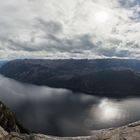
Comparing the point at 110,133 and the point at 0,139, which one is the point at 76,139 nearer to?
the point at 110,133

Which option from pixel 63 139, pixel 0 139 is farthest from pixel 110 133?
pixel 0 139

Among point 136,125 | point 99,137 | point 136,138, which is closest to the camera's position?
point 136,138

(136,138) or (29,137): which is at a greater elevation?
(136,138)

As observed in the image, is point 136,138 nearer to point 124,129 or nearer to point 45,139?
point 124,129

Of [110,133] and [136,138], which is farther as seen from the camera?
[110,133]

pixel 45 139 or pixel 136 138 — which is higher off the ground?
pixel 136 138

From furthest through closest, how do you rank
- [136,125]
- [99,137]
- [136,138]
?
[136,125], [99,137], [136,138]

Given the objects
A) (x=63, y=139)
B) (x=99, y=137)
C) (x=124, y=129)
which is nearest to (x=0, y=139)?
(x=63, y=139)

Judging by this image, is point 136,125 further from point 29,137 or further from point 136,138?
point 29,137

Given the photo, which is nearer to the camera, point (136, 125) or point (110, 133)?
point (110, 133)
